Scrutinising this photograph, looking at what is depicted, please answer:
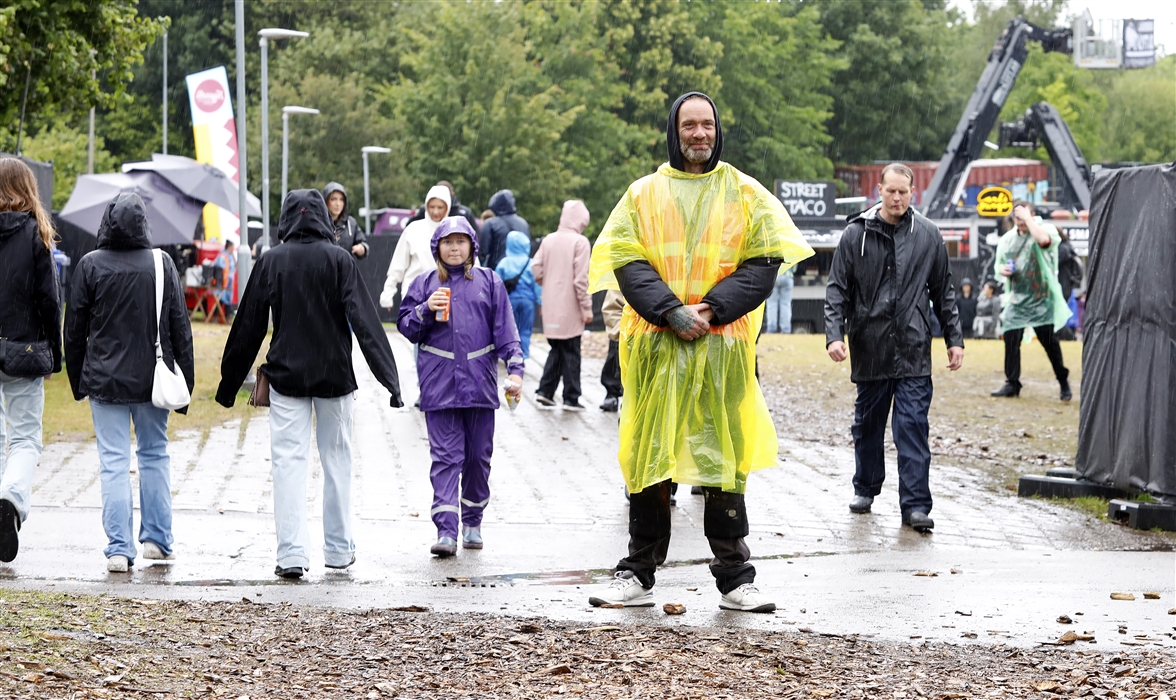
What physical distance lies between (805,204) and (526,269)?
25200 millimetres

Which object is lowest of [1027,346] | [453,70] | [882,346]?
[1027,346]

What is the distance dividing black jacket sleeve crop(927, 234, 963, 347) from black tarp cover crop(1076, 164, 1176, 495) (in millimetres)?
1180

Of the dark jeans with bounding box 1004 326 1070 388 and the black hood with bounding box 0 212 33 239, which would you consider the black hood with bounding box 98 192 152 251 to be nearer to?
the black hood with bounding box 0 212 33 239

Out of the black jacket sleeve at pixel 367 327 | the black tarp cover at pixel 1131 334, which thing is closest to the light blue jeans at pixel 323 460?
the black jacket sleeve at pixel 367 327

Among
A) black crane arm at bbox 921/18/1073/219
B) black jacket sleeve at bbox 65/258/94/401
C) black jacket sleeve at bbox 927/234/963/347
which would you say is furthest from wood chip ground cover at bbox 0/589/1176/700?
black crane arm at bbox 921/18/1073/219

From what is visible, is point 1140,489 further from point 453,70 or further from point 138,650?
point 453,70

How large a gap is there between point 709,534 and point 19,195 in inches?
151

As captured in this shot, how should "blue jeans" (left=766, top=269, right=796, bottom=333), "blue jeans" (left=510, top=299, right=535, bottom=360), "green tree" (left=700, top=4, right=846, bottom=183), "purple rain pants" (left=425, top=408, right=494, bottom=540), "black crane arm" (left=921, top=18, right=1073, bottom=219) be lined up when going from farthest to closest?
"green tree" (left=700, top=4, right=846, bottom=183), "black crane arm" (left=921, top=18, right=1073, bottom=219), "blue jeans" (left=766, top=269, right=796, bottom=333), "blue jeans" (left=510, top=299, right=535, bottom=360), "purple rain pants" (left=425, top=408, right=494, bottom=540)

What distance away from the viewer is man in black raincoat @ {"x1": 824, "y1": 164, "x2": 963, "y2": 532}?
879cm

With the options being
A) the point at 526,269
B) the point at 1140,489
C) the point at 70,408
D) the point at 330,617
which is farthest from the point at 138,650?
the point at 526,269

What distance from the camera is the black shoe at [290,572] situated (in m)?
7.14

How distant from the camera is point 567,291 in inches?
568

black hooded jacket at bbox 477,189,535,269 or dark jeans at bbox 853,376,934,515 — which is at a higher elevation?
black hooded jacket at bbox 477,189,535,269

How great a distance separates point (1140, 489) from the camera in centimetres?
920
